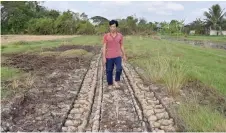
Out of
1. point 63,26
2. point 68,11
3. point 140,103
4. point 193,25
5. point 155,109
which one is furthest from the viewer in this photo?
point 193,25

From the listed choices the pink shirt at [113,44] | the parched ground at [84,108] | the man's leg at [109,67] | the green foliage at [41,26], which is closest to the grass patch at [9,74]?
the parched ground at [84,108]

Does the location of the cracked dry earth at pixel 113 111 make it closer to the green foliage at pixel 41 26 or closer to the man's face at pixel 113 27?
the man's face at pixel 113 27

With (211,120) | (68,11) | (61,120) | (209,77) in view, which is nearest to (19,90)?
(61,120)

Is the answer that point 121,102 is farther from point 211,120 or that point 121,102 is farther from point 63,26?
point 63,26

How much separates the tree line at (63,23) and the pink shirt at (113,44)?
3901 centimetres

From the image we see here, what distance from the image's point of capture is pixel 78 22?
55812 millimetres

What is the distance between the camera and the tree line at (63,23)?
174ft

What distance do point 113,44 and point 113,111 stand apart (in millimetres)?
2345

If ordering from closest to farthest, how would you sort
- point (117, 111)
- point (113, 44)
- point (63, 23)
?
point (117, 111)
point (113, 44)
point (63, 23)

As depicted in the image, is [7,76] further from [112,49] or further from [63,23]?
[63,23]

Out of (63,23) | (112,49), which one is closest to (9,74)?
(112,49)

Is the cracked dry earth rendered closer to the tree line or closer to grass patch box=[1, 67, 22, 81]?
grass patch box=[1, 67, 22, 81]

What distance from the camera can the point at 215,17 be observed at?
199 feet

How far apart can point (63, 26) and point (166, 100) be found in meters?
49.1
